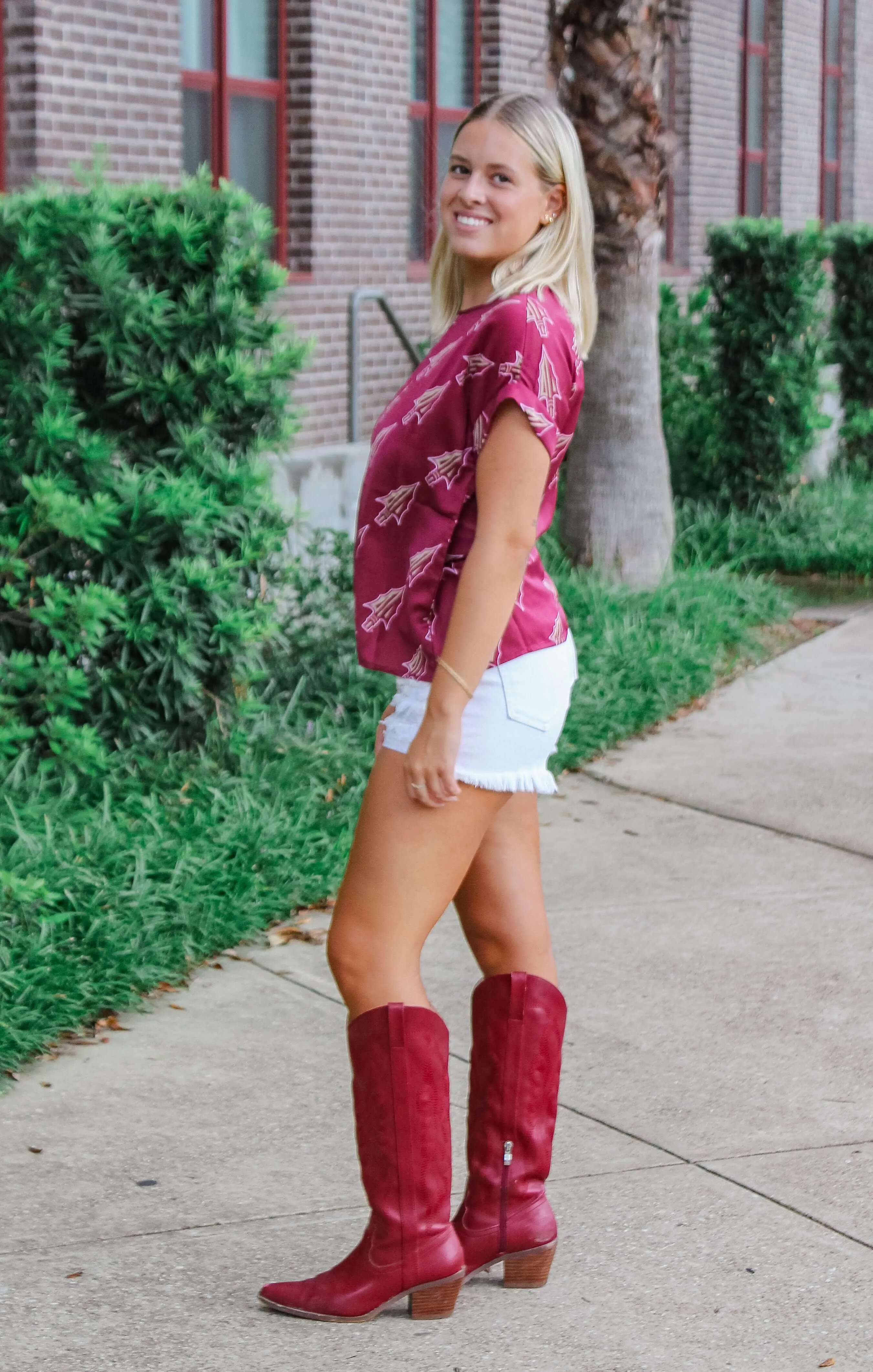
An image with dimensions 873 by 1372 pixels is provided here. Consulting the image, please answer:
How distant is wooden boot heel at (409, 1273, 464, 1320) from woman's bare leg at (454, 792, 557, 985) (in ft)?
1.64

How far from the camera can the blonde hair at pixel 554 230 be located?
2.85 metres

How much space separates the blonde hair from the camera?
285cm

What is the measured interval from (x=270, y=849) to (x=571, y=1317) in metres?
2.27

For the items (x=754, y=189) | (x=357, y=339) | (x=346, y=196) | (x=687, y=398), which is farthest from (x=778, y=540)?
(x=754, y=189)

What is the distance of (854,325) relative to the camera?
43.9 feet

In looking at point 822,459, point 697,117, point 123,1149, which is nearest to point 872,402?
point 822,459

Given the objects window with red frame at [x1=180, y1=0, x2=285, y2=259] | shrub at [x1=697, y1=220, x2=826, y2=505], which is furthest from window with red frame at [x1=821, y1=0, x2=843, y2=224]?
window with red frame at [x1=180, y1=0, x2=285, y2=259]

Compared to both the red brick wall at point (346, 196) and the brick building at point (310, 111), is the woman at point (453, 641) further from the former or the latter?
the red brick wall at point (346, 196)

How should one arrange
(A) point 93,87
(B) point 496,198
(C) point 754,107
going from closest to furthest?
(B) point 496,198, (A) point 93,87, (C) point 754,107

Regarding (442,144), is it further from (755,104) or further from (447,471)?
(447,471)

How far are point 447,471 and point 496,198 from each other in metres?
0.42

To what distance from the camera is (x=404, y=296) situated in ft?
36.4

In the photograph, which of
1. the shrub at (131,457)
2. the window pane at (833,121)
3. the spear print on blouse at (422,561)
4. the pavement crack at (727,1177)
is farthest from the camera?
the window pane at (833,121)

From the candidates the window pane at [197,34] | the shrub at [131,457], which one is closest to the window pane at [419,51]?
the window pane at [197,34]
